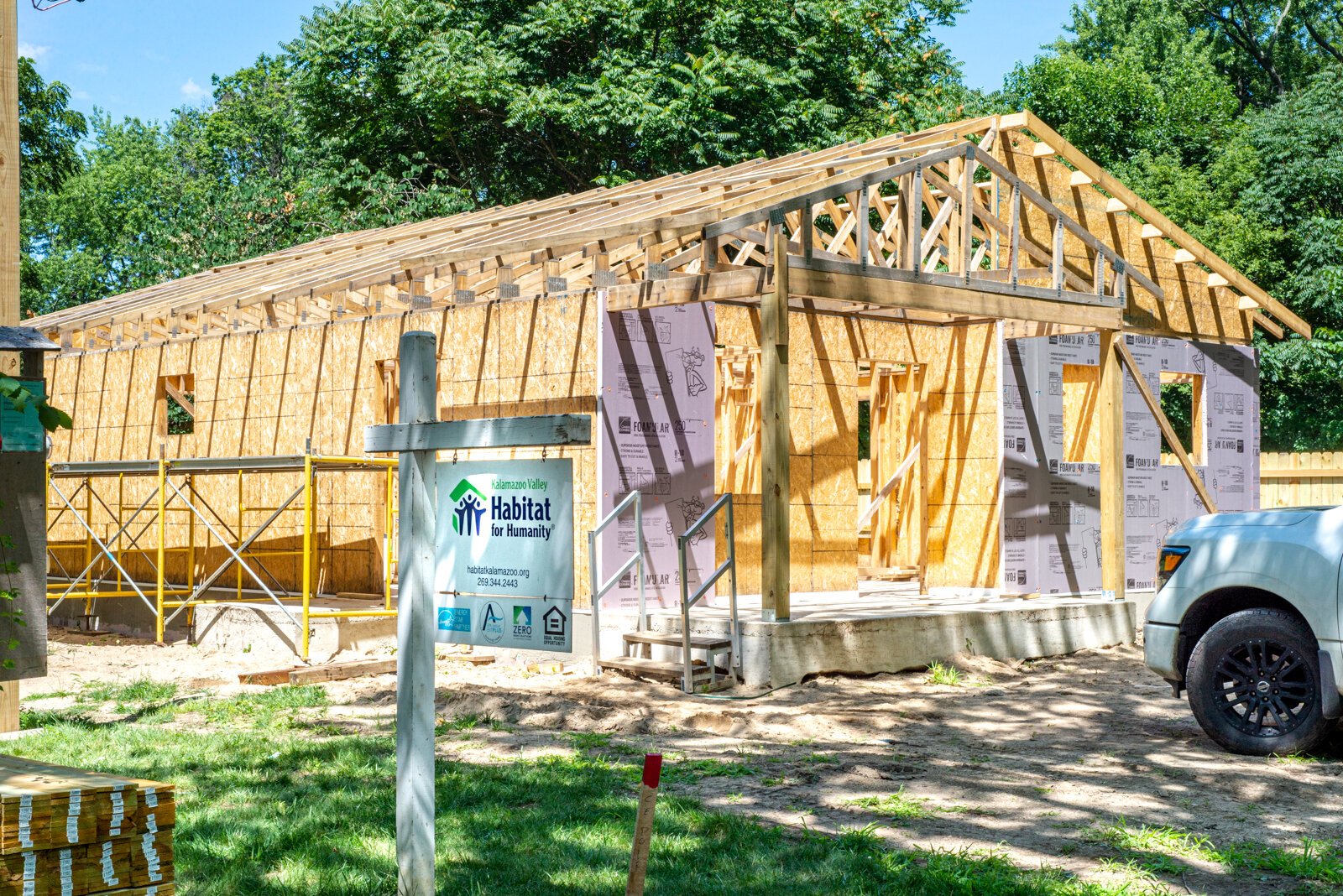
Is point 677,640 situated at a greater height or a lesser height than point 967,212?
lesser

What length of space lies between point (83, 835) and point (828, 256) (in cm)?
943

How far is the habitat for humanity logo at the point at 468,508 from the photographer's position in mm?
4703

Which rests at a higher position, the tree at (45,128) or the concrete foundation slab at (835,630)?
the tree at (45,128)

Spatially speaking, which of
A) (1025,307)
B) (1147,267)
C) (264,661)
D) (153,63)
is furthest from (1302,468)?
(153,63)

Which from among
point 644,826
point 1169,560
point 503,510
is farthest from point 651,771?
point 1169,560

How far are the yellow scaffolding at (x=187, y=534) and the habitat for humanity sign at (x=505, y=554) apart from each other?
8.68 meters

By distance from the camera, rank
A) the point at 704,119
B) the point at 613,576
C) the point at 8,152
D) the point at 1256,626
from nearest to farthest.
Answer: the point at 1256,626, the point at 8,152, the point at 613,576, the point at 704,119

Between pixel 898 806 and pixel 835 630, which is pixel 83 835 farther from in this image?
pixel 835 630

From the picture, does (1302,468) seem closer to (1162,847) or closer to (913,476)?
(913,476)

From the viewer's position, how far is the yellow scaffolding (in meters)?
13.9

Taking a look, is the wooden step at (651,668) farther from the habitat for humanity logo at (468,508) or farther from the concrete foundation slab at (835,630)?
the habitat for humanity logo at (468,508)

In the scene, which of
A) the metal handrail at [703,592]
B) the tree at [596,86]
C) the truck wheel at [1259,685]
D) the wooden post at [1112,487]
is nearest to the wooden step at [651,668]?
the metal handrail at [703,592]

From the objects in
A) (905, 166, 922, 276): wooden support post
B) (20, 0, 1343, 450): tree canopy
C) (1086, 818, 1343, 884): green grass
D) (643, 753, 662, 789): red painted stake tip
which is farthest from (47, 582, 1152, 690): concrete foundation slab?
(20, 0, 1343, 450): tree canopy

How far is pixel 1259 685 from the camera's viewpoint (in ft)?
26.9
